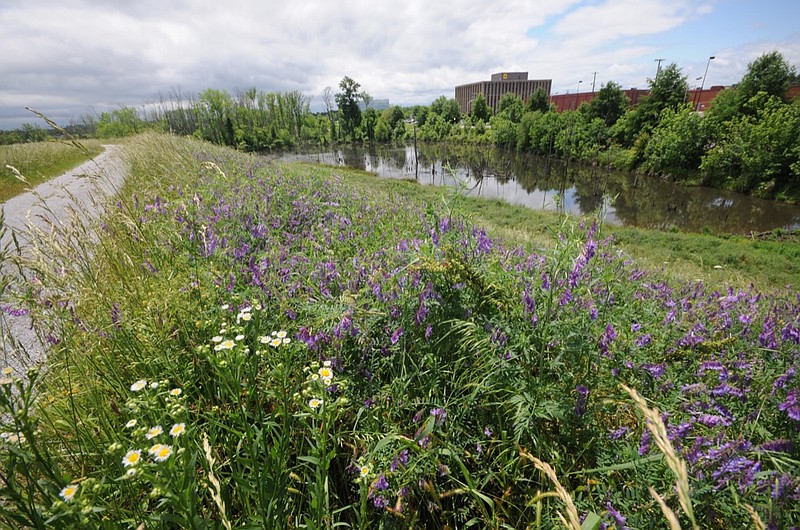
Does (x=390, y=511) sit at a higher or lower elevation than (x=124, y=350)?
lower

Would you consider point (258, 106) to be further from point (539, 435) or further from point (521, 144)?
point (539, 435)

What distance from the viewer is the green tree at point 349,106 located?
198 ft

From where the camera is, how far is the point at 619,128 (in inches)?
1457

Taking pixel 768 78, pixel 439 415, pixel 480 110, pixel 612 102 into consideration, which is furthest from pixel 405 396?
pixel 480 110

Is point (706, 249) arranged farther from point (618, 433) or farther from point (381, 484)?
point (381, 484)

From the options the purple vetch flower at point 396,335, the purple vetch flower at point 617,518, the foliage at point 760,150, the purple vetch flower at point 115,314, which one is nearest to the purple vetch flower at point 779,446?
the purple vetch flower at point 617,518

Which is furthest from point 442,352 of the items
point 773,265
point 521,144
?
point 521,144

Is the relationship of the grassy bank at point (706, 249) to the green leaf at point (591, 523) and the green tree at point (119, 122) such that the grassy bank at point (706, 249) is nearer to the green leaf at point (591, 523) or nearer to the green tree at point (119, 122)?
the green leaf at point (591, 523)

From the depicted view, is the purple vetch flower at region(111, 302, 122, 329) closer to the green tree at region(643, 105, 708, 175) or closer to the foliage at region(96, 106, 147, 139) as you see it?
the green tree at region(643, 105, 708, 175)

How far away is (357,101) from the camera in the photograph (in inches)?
2495

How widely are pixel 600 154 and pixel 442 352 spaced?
42700 mm

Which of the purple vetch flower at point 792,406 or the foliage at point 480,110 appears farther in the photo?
the foliage at point 480,110

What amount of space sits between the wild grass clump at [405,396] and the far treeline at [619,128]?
4.19 m

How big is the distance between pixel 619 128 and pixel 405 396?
45.4 m
